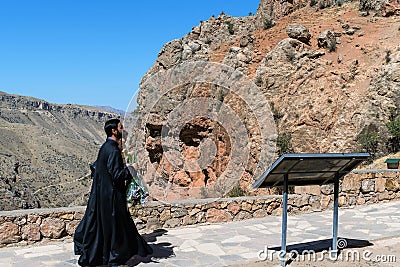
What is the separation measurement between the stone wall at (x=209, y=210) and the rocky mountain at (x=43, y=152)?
16.5 meters

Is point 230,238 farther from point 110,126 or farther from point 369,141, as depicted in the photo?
point 369,141

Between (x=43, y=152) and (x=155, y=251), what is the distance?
84.1 m

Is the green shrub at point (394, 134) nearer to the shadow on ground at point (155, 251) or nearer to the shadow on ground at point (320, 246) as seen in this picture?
the shadow on ground at point (320, 246)

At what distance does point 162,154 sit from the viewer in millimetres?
24078

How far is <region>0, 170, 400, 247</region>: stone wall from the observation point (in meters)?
5.59

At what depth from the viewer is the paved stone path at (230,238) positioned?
496 centimetres

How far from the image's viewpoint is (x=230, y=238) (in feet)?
19.9

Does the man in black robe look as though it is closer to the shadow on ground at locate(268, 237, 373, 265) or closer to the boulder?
the shadow on ground at locate(268, 237, 373, 265)

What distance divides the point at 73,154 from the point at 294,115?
253 ft

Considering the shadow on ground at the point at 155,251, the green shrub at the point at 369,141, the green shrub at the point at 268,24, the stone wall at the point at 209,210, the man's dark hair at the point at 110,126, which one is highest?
the green shrub at the point at 268,24

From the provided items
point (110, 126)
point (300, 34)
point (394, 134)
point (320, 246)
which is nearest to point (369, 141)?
point (394, 134)

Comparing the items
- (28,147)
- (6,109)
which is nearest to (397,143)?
(28,147)

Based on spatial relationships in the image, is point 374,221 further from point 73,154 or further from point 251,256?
point 73,154

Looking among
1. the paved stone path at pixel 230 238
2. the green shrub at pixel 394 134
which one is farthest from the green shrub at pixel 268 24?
the paved stone path at pixel 230 238
